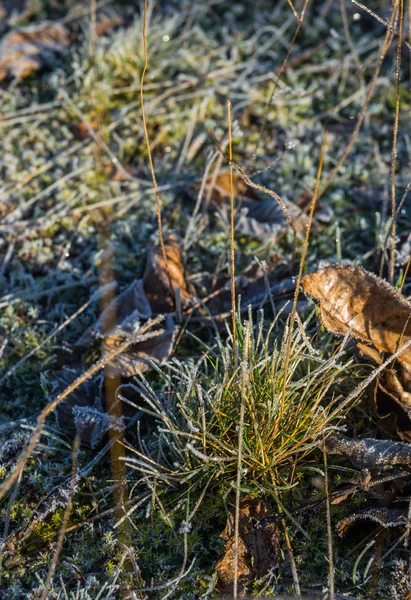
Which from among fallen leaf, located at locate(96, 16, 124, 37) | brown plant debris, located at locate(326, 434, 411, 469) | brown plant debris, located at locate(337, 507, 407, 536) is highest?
fallen leaf, located at locate(96, 16, 124, 37)

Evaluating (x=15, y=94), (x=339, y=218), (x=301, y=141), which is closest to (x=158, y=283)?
(x=339, y=218)

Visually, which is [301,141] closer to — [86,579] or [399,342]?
[399,342]

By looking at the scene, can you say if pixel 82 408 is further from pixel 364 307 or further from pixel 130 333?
pixel 364 307

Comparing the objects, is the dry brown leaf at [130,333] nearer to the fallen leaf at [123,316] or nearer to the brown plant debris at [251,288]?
the fallen leaf at [123,316]

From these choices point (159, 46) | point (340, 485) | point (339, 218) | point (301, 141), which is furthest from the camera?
point (159, 46)

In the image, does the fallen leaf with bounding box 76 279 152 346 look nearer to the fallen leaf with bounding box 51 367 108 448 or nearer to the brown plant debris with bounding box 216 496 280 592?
the fallen leaf with bounding box 51 367 108 448

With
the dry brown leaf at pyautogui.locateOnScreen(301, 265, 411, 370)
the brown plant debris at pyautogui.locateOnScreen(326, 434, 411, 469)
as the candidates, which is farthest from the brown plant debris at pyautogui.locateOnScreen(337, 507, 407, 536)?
the dry brown leaf at pyautogui.locateOnScreen(301, 265, 411, 370)
